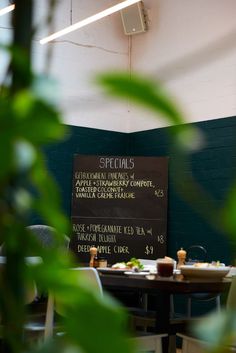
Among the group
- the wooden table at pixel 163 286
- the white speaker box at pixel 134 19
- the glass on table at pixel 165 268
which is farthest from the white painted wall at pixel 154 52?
the wooden table at pixel 163 286

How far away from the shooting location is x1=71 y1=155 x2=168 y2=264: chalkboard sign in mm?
7258

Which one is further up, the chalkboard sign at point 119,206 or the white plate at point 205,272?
the chalkboard sign at point 119,206

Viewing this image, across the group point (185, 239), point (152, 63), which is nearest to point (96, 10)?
point (152, 63)

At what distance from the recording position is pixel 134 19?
8156mm

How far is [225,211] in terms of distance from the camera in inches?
9.5

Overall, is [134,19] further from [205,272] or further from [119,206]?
[205,272]

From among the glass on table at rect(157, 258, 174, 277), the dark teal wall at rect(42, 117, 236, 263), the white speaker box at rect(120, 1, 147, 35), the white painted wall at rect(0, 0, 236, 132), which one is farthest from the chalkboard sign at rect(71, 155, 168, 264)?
the glass on table at rect(157, 258, 174, 277)

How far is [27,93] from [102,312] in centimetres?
8

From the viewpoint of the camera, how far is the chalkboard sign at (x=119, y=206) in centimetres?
726

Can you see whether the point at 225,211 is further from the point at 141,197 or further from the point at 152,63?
the point at 152,63

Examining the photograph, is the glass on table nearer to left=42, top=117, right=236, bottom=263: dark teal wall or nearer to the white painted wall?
left=42, top=117, right=236, bottom=263: dark teal wall

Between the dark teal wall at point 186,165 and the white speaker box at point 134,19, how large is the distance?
1260 millimetres

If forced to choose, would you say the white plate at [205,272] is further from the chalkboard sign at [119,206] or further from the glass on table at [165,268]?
the chalkboard sign at [119,206]

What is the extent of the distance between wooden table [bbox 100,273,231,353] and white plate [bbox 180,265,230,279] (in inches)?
1.4
